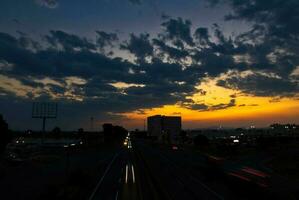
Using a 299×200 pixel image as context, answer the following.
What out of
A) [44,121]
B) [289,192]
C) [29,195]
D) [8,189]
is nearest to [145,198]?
[29,195]

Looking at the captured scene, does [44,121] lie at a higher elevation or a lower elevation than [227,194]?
higher

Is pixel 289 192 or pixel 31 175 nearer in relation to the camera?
pixel 289 192

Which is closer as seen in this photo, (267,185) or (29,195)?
(29,195)

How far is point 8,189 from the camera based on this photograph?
37.4 meters

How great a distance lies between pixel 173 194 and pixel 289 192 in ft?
34.2

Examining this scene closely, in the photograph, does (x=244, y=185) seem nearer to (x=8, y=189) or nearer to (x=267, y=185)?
(x=267, y=185)

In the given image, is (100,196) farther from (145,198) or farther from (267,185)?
(267,185)

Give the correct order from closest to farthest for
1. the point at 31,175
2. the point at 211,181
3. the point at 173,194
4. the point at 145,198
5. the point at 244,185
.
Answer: the point at 145,198 < the point at 173,194 < the point at 244,185 < the point at 211,181 < the point at 31,175

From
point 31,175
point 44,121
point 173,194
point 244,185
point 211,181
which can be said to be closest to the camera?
point 173,194

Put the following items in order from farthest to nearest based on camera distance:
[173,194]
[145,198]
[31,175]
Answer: [31,175], [173,194], [145,198]

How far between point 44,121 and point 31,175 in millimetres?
70478

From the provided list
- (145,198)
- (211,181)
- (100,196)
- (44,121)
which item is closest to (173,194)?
(145,198)

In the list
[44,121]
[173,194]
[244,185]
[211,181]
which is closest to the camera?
[173,194]

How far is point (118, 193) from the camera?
107 ft
